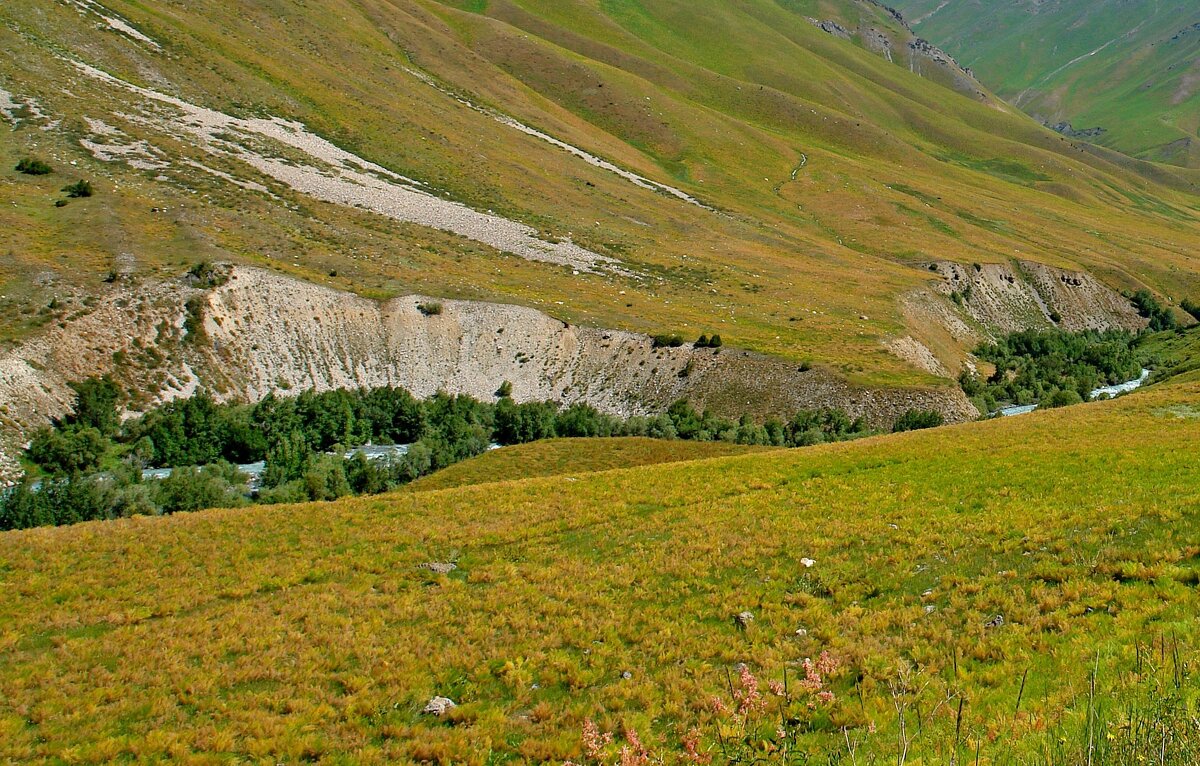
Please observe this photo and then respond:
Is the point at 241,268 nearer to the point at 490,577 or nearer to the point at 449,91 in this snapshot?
the point at 490,577

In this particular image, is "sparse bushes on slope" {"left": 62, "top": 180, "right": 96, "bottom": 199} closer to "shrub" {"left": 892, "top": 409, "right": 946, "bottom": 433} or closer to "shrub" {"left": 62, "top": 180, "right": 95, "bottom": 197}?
"shrub" {"left": 62, "top": 180, "right": 95, "bottom": 197}

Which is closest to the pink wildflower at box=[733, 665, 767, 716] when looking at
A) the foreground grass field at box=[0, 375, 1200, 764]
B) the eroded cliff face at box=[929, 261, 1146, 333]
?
the foreground grass field at box=[0, 375, 1200, 764]

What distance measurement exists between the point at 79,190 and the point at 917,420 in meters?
98.5

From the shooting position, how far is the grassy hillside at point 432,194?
83.5 meters

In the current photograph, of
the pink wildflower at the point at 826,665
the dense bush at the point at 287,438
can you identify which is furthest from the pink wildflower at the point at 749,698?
the dense bush at the point at 287,438

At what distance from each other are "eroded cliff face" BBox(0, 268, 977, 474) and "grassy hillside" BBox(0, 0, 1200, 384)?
364 centimetres

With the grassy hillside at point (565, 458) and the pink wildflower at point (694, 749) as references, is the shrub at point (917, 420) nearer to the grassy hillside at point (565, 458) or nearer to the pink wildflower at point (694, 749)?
the grassy hillside at point (565, 458)

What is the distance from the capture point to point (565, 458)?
51.2 meters

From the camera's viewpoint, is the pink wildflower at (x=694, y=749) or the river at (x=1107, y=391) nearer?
the pink wildflower at (x=694, y=749)

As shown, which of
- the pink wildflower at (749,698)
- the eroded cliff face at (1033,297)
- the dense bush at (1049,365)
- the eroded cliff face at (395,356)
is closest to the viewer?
the pink wildflower at (749,698)

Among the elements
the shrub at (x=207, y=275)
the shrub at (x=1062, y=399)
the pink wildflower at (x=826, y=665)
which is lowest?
the shrub at (x=207, y=275)

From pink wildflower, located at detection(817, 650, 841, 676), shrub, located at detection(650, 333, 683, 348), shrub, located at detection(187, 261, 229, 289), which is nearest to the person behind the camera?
pink wildflower, located at detection(817, 650, 841, 676)

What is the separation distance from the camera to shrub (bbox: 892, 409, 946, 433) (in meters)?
66.8

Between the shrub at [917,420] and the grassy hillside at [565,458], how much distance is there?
1868cm
